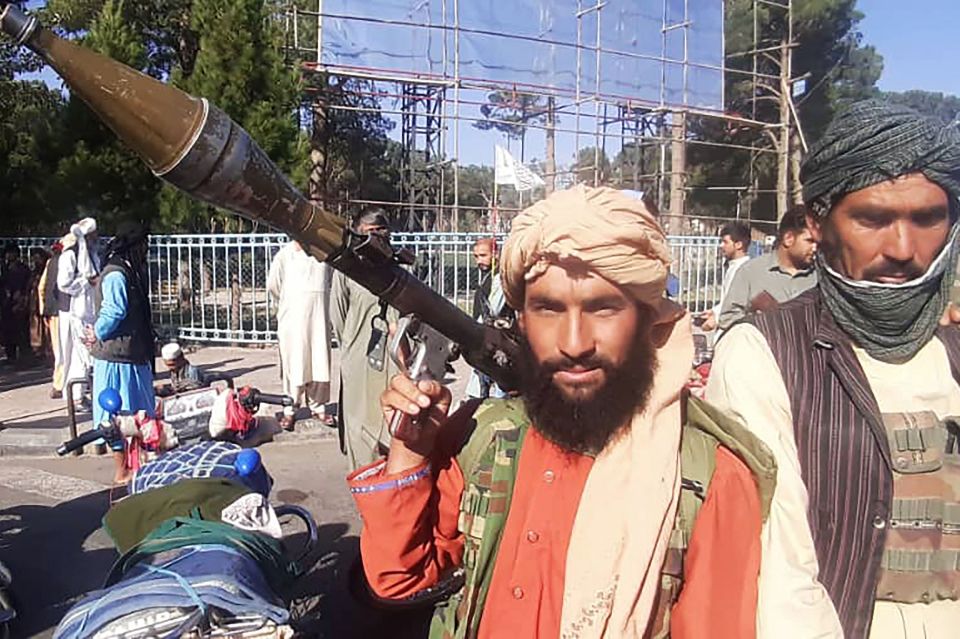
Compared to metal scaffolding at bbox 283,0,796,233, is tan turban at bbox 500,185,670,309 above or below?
below

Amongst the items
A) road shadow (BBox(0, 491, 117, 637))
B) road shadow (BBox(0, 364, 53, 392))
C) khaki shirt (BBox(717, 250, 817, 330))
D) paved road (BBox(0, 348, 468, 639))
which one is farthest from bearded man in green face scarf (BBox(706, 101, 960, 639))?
road shadow (BBox(0, 364, 53, 392))

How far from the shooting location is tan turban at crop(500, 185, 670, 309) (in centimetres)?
156

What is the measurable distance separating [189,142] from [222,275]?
12.1 metres

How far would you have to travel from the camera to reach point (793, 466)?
158cm

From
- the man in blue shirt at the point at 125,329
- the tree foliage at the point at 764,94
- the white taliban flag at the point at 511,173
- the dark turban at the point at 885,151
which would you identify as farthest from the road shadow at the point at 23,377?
the tree foliage at the point at 764,94

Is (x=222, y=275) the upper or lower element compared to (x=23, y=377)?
upper

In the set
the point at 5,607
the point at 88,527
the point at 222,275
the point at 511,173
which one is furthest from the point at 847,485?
the point at 511,173

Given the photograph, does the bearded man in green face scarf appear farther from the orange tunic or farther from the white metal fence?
the white metal fence

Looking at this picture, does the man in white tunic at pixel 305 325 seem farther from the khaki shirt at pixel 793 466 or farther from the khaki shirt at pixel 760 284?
the khaki shirt at pixel 793 466

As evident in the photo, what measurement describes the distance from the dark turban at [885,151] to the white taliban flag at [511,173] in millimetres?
16721

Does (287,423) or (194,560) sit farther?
(287,423)

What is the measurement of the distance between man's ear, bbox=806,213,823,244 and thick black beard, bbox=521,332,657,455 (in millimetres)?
534

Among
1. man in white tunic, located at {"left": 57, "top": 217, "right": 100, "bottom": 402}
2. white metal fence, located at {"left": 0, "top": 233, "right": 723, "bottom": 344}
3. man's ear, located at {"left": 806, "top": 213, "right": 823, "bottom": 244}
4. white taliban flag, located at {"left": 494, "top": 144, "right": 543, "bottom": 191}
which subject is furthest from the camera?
white taliban flag, located at {"left": 494, "top": 144, "right": 543, "bottom": 191}

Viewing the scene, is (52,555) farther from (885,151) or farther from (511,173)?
(511,173)
